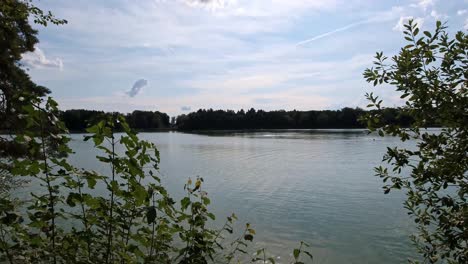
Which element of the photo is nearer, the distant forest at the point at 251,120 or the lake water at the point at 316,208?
the lake water at the point at 316,208

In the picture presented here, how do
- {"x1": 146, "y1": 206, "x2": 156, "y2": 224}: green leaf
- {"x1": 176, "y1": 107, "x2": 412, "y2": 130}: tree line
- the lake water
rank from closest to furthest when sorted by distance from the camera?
{"x1": 146, "y1": 206, "x2": 156, "y2": 224}: green leaf
the lake water
{"x1": 176, "y1": 107, "x2": 412, "y2": 130}: tree line

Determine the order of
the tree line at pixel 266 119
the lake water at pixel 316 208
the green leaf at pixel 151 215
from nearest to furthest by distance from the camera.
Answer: the green leaf at pixel 151 215, the lake water at pixel 316 208, the tree line at pixel 266 119

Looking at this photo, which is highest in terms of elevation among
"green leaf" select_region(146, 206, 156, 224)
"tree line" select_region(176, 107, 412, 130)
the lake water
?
"tree line" select_region(176, 107, 412, 130)

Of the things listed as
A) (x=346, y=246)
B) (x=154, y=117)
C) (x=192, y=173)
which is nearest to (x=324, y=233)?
(x=346, y=246)

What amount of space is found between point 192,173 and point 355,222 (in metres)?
13.4

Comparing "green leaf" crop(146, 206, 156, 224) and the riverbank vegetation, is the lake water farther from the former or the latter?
"green leaf" crop(146, 206, 156, 224)

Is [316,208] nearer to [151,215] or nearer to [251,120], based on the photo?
[151,215]

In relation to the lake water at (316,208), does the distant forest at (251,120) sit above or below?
above

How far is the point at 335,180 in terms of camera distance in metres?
20.1

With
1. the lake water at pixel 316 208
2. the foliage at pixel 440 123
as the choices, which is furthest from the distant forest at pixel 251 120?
the foliage at pixel 440 123

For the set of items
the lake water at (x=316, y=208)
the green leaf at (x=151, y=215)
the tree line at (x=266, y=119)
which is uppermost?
the tree line at (x=266, y=119)

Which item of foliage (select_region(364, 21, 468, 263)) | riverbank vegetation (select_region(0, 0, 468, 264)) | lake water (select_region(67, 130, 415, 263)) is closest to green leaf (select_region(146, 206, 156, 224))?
riverbank vegetation (select_region(0, 0, 468, 264))

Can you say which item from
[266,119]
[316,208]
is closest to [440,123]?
[316,208]

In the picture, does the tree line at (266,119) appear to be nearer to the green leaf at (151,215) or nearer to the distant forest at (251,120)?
the distant forest at (251,120)
